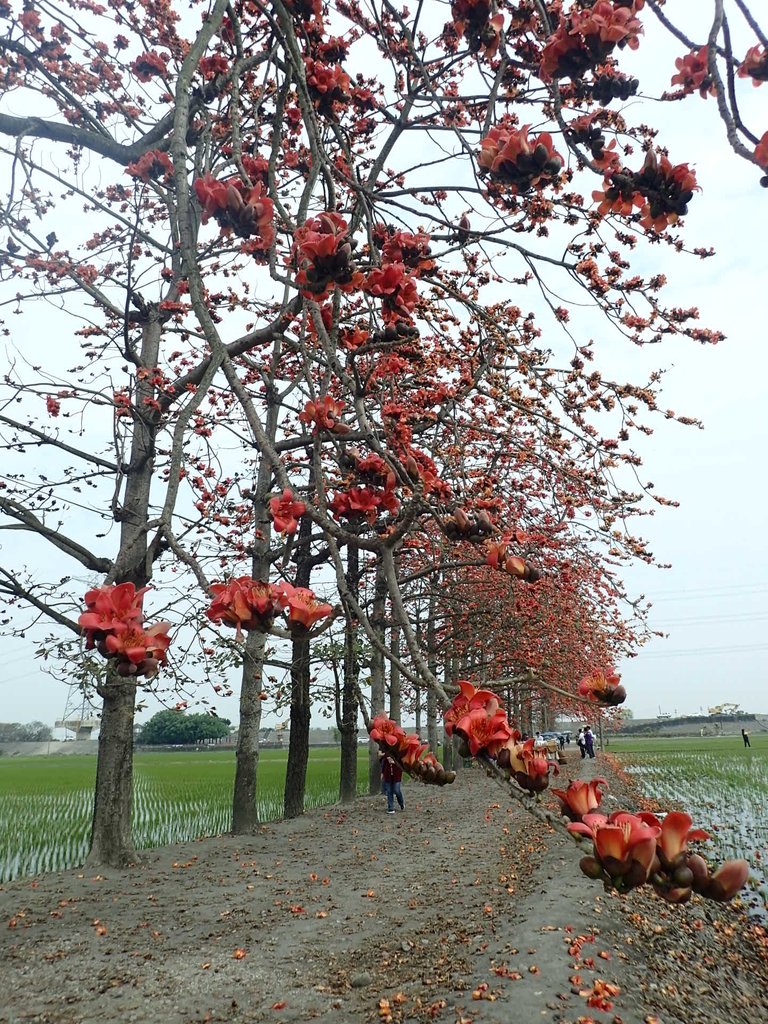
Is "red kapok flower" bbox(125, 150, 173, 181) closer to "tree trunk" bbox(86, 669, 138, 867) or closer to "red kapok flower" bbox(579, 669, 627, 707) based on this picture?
"tree trunk" bbox(86, 669, 138, 867)

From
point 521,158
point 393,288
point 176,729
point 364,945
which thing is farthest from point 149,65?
point 176,729

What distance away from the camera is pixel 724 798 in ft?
50.3

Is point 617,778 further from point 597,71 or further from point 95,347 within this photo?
point 597,71

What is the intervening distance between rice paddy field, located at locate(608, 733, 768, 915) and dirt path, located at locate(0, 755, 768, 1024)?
Answer: 1038mm

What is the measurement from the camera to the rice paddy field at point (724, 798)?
376 inches

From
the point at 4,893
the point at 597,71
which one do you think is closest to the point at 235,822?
the point at 4,893

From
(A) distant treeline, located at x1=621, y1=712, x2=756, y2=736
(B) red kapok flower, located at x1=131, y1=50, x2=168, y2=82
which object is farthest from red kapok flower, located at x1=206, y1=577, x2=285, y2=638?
(A) distant treeline, located at x1=621, y1=712, x2=756, y2=736

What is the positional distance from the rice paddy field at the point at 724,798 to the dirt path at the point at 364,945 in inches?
40.9

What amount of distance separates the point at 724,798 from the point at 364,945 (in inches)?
526

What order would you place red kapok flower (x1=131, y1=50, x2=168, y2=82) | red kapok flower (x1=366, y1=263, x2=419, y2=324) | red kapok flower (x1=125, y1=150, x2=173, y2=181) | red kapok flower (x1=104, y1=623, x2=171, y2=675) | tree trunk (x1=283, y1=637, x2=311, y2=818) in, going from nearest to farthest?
red kapok flower (x1=104, y1=623, x2=171, y2=675), red kapok flower (x1=366, y1=263, x2=419, y2=324), red kapok flower (x1=125, y1=150, x2=173, y2=181), red kapok flower (x1=131, y1=50, x2=168, y2=82), tree trunk (x1=283, y1=637, x2=311, y2=818)

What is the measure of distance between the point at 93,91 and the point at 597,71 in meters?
6.54

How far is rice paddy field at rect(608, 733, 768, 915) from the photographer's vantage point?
9.54 m

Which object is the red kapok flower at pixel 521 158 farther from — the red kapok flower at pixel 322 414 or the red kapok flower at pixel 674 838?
the red kapok flower at pixel 674 838

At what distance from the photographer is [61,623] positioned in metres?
6.51
